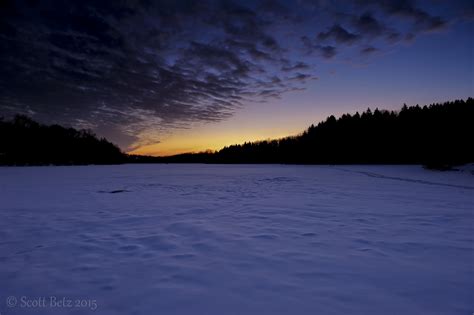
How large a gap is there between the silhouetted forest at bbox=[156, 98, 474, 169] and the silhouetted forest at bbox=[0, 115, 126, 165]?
9232 centimetres

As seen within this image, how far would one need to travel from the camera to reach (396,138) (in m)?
Result: 58.4

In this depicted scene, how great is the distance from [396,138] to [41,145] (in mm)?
114174

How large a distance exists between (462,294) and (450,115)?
59222 mm

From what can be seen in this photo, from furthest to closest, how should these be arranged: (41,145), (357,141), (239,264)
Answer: (41,145) < (357,141) < (239,264)

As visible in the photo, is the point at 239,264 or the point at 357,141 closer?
the point at 239,264

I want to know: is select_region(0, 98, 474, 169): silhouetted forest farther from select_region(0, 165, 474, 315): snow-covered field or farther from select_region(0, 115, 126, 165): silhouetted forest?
select_region(0, 165, 474, 315): snow-covered field

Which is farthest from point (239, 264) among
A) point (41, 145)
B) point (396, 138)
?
point (41, 145)

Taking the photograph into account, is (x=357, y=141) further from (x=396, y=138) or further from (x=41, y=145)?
(x=41, y=145)

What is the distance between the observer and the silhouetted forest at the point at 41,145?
75.4 meters

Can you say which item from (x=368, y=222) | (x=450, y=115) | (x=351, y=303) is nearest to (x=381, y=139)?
→ (x=450, y=115)

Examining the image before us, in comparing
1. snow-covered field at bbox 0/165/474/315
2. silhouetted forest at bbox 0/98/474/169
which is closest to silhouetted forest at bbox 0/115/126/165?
silhouetted forest at bbox 0/98/474/169

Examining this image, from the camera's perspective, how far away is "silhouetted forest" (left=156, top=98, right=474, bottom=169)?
41750 mm

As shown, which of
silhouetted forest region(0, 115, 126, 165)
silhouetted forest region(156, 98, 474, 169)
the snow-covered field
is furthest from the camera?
silhouetted forest region(0, 115, 126, 165)

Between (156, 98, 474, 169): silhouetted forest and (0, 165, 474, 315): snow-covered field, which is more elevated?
(156, 98, 474, 169): silhouetted forest
